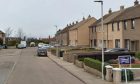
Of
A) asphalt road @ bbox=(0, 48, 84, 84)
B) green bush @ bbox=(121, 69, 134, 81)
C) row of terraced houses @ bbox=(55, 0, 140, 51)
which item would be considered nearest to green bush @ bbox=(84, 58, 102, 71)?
asphalt road @ bbox=(0, 48, 84, 84)

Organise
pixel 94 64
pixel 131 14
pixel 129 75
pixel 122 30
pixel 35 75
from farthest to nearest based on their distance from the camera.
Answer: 1. pixel 122 30
2. pixel 131 14
3. pixel 35 75
4. pixel 94 64
5. pixel 129 75

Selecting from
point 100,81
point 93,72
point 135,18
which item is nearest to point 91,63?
point 93,72

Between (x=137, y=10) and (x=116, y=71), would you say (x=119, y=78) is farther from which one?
(x=137, y=10)

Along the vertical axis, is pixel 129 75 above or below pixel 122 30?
below

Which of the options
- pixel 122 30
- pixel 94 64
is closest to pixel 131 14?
pixel 122 30

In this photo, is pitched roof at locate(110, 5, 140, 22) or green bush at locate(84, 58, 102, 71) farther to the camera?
pitched roof at locate(110, 5, 140, 22)

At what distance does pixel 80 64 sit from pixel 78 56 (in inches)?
185

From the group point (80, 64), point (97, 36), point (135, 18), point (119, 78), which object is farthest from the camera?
point (97, 36)

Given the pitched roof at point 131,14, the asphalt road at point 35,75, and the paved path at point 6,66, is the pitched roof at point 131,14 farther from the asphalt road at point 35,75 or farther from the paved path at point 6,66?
the asphalt road at point 35,75

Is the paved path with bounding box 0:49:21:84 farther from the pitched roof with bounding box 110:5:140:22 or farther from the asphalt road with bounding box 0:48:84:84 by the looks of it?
the pitched roof with bounding box 110:5:140:22

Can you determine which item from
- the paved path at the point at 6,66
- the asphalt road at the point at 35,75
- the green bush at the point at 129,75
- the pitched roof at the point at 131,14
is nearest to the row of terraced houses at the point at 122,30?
the pitched roof at the point at 131,14

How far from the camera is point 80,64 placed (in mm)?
40156

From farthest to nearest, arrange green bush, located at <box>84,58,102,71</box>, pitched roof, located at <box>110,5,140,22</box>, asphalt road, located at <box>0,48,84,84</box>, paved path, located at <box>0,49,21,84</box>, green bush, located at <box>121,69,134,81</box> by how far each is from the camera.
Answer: pitched roof, located at <box>110,5,140,22</box> → paved path, located at <box>0,49,21,84</box> → green bush, located at <box>84,58,102,71</box> → asphalt road, located at <box>0,48,84,84</box> → green bush, located at <box>121,69,134,81</box>

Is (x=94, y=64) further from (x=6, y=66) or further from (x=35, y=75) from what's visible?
(x=6, y=66)
